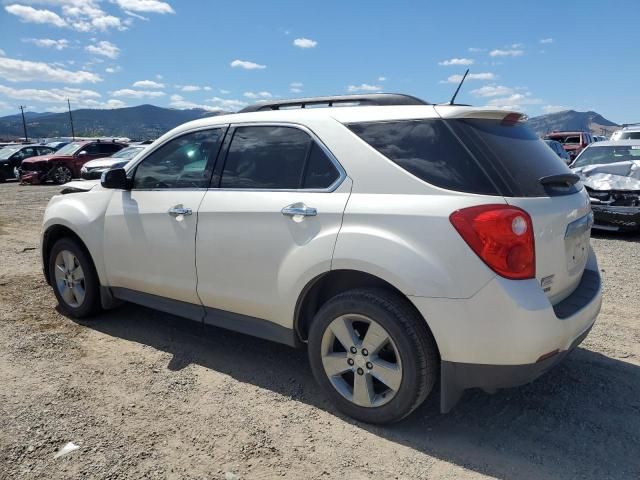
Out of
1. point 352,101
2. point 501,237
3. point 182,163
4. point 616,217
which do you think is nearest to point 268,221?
point 352,101

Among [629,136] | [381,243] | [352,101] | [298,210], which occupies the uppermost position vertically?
[352,101]

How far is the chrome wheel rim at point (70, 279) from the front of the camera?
4.46m

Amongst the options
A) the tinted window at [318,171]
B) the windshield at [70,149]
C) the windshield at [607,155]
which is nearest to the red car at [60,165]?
the windshield at [70,149]

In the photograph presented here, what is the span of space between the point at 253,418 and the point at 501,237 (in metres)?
1.74

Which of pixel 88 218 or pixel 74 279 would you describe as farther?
pixel 74 279

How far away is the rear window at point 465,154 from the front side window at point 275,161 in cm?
31

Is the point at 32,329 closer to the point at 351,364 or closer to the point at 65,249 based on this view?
the point at 65,249

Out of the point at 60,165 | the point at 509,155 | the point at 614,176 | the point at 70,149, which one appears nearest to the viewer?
the point at 509,155

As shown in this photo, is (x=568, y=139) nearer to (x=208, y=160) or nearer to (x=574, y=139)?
(x=574, y=139)

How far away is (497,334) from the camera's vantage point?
2422 mm

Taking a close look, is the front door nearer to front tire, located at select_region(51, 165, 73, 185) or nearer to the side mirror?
the side mirror

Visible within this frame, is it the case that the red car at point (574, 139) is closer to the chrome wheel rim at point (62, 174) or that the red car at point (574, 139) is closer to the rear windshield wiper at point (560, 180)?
the chrome wheel rim at point (62, 174)

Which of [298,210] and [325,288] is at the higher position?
[298,210]

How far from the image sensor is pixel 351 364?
2.88 meters
